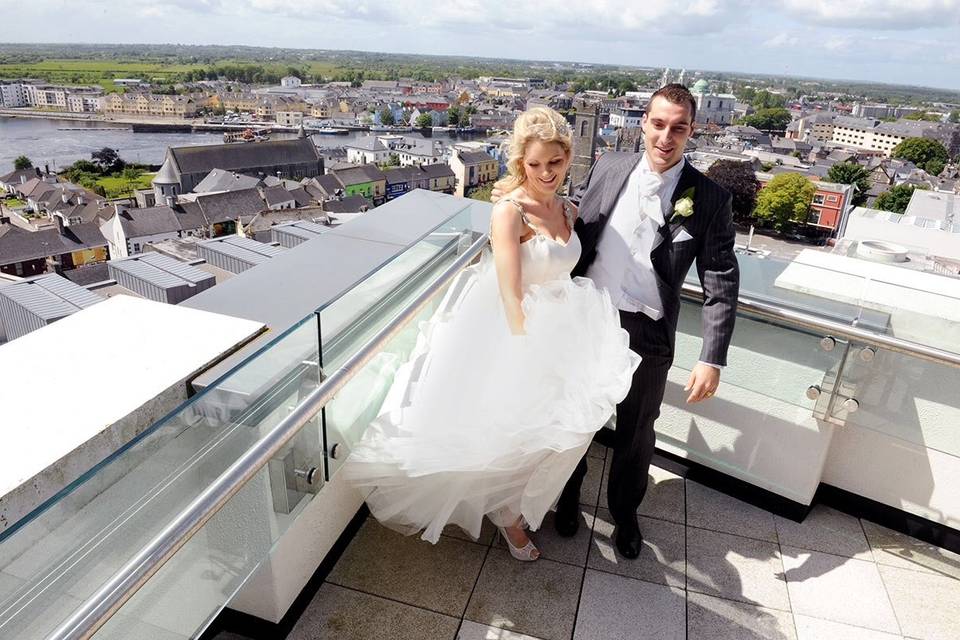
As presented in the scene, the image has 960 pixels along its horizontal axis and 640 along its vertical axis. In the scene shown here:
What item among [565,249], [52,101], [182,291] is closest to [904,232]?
[565,249]

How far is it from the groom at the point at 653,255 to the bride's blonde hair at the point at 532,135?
28cm

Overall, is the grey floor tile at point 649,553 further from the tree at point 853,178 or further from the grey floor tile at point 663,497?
the tree at point 853,178

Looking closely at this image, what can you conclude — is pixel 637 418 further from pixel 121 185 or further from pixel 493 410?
pixel 121 185

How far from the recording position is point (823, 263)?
2.59 metres

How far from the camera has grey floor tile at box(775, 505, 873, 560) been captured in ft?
7.71

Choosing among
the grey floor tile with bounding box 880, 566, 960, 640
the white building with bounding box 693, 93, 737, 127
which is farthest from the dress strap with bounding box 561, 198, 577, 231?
the white building with bounding box 693, 93, 737, 127

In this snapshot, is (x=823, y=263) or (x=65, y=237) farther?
(x=65, y=237)

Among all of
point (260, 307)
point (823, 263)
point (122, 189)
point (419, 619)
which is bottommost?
point (122, 189)

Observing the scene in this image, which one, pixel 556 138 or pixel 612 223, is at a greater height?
pixel 556 138

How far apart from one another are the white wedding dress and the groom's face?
343 mm

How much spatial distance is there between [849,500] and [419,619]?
1789 millimetres

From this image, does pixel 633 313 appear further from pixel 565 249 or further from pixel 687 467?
pixel 687 467

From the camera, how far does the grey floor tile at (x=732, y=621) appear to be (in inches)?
76.1

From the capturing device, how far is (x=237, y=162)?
62.4 meters
